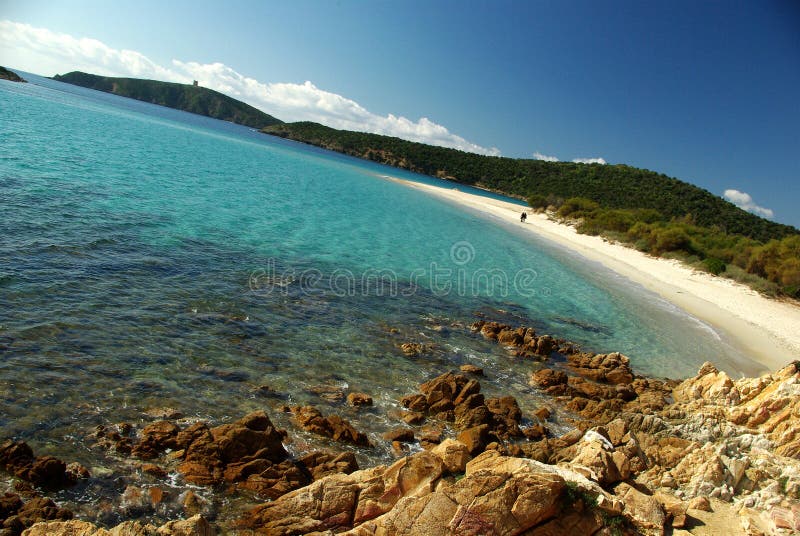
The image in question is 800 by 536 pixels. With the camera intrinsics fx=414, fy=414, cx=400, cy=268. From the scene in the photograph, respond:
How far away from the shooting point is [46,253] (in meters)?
15.3

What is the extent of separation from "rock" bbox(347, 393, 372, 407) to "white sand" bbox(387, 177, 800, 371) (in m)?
21.5

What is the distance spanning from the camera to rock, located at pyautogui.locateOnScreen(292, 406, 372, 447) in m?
10.1

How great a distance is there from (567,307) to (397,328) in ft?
46.5

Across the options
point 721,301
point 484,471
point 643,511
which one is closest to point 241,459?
point 484,471

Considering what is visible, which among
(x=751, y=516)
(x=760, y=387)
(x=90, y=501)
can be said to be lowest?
(x=90, y=501)

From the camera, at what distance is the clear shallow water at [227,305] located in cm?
1009

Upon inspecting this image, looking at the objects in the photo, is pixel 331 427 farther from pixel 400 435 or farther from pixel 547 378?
pixel 547 378

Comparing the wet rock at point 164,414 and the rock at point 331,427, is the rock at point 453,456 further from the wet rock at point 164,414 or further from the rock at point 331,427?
the wet rock at point 164,414

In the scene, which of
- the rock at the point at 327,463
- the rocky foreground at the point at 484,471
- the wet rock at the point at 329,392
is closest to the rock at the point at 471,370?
the rocky foreground at the point at 484,471

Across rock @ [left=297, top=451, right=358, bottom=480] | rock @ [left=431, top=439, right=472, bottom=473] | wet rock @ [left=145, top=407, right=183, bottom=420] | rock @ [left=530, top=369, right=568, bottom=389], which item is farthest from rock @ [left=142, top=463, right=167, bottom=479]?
rock @ [left=530, top=369, right=568, bottom=389]

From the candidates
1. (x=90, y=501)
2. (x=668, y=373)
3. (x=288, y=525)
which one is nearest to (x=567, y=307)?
(x=668, y=373)

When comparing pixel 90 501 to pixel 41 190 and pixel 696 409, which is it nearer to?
pixel 696 409

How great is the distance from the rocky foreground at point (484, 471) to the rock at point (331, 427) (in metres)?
0.03

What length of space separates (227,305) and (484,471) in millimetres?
11896
